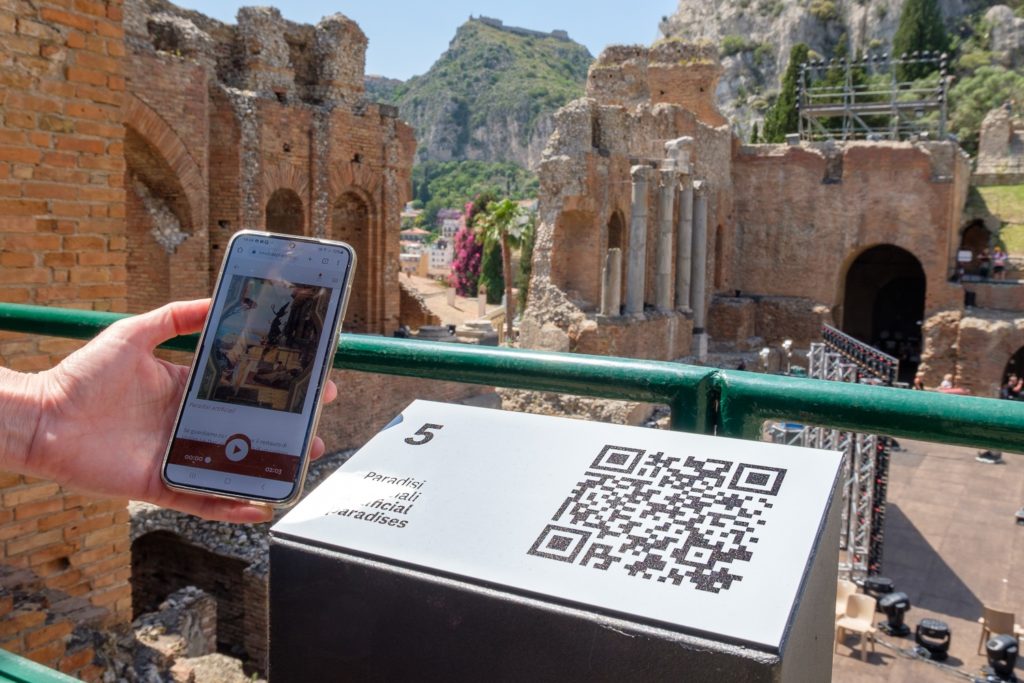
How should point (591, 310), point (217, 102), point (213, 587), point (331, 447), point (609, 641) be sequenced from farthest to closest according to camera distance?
point (591, 310) < point (331, 447) < point (217, 102) < point (213, 587) < point (609, 641)

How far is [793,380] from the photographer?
1.82 metres

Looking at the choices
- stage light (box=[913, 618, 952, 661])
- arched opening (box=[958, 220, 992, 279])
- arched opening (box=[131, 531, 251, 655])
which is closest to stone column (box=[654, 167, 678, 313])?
stage light (box=[913, 618, 952, 661])

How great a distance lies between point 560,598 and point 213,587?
12.9 m

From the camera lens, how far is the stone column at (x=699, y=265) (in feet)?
85.8

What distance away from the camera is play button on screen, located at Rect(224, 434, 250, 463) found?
69.8 inches

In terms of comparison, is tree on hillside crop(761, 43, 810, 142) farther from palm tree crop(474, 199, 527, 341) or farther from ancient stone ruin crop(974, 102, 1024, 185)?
palm tree crop(474, 199, 527, 341)

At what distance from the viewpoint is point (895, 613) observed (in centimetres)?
1255

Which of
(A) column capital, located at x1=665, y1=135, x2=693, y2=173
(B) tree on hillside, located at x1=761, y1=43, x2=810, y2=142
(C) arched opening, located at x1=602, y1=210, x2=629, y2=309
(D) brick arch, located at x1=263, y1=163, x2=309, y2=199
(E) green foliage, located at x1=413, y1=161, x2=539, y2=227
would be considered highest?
Result: (E) green foliage, located at x1=413, y1=161, x2=539, y2=227

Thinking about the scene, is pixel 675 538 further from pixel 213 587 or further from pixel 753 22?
pixel 753 22

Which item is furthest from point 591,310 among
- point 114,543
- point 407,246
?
point 407,246

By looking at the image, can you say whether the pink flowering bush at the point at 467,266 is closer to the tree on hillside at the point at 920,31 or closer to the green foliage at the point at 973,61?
the tree on hillside at the point at 920,31

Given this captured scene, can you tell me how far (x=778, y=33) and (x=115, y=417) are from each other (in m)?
95.9

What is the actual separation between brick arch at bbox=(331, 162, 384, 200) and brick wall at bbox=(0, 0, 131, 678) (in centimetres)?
1470

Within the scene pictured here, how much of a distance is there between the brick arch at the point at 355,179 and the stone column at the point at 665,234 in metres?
7.66
